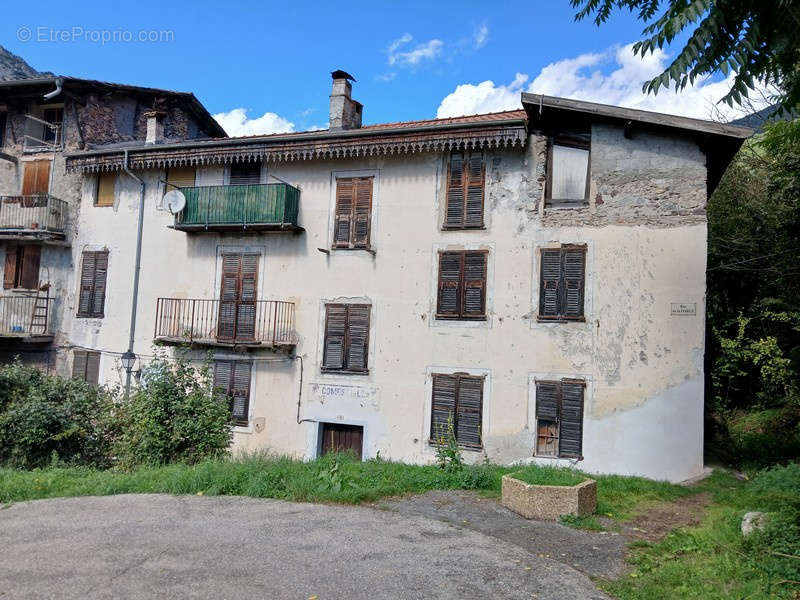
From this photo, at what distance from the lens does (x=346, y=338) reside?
15.7 meters

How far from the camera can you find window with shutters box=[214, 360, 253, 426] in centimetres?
1623

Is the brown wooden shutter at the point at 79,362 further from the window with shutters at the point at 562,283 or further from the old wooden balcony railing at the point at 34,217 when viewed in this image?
the window with shutters at the point at 562,283

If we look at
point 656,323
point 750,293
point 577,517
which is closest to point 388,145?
point 656,323

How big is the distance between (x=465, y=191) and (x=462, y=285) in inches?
88.5

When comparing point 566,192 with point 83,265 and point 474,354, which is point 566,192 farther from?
point 83,265

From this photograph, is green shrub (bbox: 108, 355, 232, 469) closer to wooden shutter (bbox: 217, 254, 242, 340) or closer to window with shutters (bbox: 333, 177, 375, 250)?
wooden shutter (bbox: 217, 254, 242, 340)

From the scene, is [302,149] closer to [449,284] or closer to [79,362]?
[449,284]

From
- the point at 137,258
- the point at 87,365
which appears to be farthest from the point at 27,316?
the point at 137,258

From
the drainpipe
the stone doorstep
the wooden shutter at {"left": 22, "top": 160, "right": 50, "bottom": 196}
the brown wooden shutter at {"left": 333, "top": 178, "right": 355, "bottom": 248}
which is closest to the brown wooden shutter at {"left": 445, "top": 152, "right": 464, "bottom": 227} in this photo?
the brown wooden shutter at {"left": 333, "top": 178, "right": 355, "bottom": 248}

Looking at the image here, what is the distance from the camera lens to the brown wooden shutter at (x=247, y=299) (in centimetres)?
1639

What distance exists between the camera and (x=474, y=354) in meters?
14.6

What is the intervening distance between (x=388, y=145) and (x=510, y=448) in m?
7.61

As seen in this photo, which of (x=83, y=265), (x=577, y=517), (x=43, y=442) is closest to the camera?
(x=577, y=517)

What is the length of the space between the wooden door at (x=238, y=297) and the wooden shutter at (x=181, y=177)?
246 centimetres
